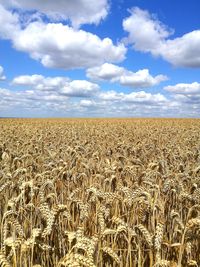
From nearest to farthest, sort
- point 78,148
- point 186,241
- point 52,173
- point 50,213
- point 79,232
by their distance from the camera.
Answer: point 79,232 → point 50,213 → point 186,241 → point 52,173 → point 78,148

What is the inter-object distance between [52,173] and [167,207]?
2.15m

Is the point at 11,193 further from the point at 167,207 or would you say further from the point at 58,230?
the point at 167,207

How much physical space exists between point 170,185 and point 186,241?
1599 mm

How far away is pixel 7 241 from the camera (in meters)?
2.90

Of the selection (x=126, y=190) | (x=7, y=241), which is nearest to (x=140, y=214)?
(x=126, y=190)

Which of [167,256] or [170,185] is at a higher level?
[170,185]

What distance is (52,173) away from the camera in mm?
6660

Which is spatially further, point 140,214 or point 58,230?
point 140,214

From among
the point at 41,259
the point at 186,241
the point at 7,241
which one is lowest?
the point at 41,259

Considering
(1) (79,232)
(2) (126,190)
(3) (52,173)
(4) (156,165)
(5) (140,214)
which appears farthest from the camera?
(4) (156,165)

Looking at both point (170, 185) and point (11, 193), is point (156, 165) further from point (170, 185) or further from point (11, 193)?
point (11, 193)

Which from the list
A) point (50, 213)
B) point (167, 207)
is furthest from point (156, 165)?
point (50, 213)

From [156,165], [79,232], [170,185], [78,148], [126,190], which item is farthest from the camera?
[78,148]

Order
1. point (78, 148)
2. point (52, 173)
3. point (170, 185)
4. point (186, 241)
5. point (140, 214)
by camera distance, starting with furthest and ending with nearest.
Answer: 1. point (78, 148)
2. point (52, 173)
3. point (170, 185)
4. point (140, 214)
5. point (186, 241)
